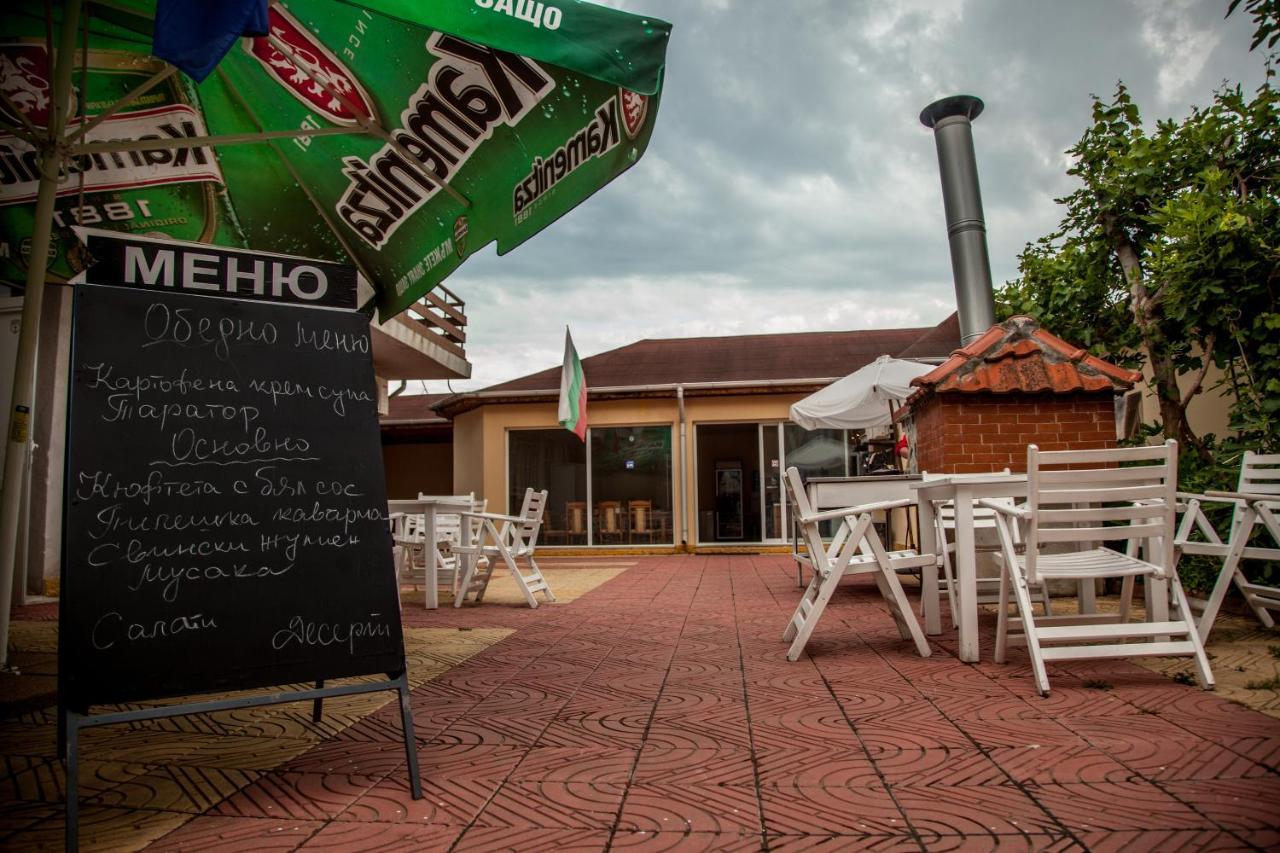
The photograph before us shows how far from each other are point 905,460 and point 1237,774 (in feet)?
21.8

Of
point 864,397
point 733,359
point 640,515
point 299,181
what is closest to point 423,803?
point 299,181

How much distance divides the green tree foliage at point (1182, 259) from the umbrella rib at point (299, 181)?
16.9ft

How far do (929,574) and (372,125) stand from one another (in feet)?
12.1

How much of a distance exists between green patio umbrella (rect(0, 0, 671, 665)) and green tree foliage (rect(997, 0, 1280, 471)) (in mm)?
4266

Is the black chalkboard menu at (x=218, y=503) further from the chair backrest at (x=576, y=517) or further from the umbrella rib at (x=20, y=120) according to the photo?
the chair backrest at (x=576, y=517)

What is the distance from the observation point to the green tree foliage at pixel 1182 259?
5336mm

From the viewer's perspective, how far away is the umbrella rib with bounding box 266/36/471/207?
357 cm

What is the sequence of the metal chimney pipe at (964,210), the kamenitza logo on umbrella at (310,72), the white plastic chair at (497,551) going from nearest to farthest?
the kamenitza logo on umbrella at (310,72)
the white plastic chair at (497,551)
the metal chimney pipe at (964,210)

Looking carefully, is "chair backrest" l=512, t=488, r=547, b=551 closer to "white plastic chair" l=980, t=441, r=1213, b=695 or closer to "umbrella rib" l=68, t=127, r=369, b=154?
"umbrella rib" l=68, t=127, r=369, b=154

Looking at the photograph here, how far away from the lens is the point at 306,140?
410 centimetres

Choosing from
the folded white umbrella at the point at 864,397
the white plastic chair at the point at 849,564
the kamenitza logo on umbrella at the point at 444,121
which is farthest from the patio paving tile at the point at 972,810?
the folded white umbrella at the point at 864,397

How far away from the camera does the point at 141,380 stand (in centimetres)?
236

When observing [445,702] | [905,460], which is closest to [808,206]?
A: [905,460]

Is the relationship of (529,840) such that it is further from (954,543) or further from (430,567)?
(430,567)
